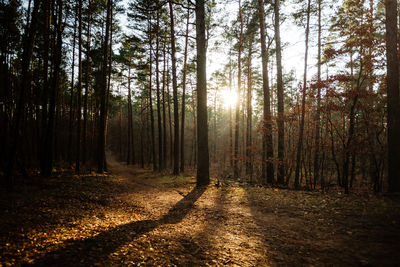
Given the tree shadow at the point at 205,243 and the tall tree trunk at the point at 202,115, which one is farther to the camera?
the tall tree trunk at the point at 202,115

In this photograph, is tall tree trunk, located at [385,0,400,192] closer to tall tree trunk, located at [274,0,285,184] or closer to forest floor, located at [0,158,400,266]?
forest floor, located at [0,158,400,266]

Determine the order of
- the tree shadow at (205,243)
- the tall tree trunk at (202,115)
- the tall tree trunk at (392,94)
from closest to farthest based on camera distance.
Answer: the tree shadow at (205,243)
the tall tree trunk at (392,94)
the tall tree trunk at (202,115)

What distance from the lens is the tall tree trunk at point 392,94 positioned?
650cm

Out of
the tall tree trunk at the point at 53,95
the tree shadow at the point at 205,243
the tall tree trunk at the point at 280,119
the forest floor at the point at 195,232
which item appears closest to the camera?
the forest floor at the point at 195,232

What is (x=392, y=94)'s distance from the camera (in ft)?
22.0

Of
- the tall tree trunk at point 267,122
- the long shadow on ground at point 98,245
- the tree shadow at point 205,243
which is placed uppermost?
the tall tree trunk at point 267,122

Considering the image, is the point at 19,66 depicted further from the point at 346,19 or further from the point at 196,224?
the point at 346,19

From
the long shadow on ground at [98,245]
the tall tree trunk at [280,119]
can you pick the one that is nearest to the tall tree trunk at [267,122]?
the tall tree trunk at [280,119]

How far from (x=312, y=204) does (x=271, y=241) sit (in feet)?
10.3

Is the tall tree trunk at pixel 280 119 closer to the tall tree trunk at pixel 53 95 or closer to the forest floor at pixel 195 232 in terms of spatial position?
the forest floor at pixel 195 232

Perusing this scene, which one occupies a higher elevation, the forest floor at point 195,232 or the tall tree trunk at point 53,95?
the tall tree trunk at point 53,95

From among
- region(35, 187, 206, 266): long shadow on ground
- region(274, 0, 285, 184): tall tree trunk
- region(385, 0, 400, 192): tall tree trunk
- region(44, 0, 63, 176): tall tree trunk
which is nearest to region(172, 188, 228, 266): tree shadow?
region(35, 187, 206, 266): long shadow on ground

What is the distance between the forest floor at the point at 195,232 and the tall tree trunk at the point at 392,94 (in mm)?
2503

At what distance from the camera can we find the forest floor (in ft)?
9.46
